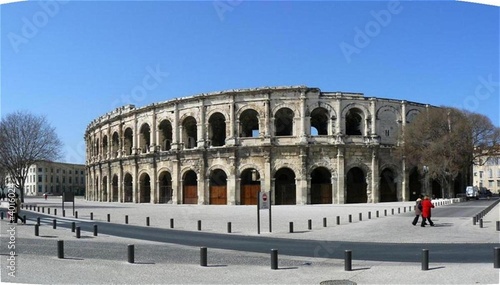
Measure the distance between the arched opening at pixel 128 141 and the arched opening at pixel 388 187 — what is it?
101 ft

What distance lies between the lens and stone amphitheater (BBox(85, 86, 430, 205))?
44844 millimetres

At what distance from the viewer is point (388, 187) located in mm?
48688

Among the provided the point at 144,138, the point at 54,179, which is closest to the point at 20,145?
the point at 144,138

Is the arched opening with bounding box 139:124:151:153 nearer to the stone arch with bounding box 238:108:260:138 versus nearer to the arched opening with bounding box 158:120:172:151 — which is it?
the arched opening with bounding box 158:120:172:151

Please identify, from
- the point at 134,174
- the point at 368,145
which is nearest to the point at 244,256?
the point at 368,145

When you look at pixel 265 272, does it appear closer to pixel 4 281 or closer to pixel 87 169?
pixel 4 281

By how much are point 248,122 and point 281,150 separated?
352 inches

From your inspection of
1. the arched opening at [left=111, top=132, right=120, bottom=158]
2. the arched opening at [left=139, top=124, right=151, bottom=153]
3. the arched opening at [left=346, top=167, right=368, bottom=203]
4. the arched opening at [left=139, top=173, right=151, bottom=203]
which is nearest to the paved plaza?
the arched opening at [left=346, top=167, right=368, bottom=203]

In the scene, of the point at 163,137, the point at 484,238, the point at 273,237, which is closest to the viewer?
the point at 484,238

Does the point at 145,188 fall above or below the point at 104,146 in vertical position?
below

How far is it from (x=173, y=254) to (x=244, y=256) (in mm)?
2096

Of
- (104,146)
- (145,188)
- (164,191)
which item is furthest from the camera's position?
(104,146)

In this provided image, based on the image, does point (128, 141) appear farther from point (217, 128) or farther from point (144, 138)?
point (217, 128)

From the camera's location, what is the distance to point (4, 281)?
9461mm
